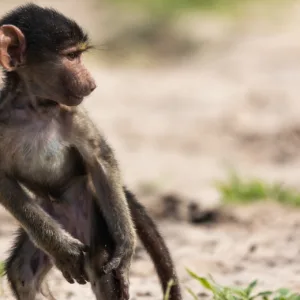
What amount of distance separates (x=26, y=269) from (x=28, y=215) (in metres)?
0.38

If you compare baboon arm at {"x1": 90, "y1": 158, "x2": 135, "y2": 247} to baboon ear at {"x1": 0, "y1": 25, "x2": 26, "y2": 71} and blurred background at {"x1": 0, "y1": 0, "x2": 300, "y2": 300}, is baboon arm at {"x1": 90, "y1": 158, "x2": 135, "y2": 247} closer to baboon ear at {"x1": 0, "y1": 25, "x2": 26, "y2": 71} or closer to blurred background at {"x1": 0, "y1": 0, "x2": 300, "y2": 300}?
baboon ear at {"x1": 0, "y1": 25, "x2": 26, "y2": 71}

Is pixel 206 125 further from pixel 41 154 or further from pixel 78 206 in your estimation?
pixel 41 154

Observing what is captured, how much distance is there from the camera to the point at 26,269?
567 centimetres

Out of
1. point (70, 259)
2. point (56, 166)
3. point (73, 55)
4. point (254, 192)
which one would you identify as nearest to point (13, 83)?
point (73, 55)

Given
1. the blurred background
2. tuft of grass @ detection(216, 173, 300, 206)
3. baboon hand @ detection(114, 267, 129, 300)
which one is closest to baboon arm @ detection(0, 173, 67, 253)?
baboon hand @ detection(114, 267, 129, 300)

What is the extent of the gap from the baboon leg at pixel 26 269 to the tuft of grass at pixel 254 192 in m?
3.29

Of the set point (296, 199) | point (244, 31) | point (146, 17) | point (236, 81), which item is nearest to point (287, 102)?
point (236, 81)

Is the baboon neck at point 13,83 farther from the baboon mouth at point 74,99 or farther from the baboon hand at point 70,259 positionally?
the baboon hand at point 70,259

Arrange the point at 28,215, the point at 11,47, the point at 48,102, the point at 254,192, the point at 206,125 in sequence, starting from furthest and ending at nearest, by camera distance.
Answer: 1. the point at 206,125
2. the point at 254,192
3. the point at 48,102
4. the point at 11,47
5. the point at 28,215

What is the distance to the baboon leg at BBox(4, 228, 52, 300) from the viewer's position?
566 cm

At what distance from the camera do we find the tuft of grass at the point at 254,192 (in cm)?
873

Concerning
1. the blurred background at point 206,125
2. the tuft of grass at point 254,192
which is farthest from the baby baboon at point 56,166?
the tuft of grass at point 254,192

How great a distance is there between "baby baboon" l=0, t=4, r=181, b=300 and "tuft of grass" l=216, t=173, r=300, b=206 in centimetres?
321

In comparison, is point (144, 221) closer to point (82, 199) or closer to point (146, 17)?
point (82, 199)
